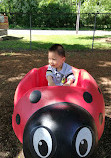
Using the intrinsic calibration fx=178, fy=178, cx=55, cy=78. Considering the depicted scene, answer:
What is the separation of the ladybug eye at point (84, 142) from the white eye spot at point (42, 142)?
248mm

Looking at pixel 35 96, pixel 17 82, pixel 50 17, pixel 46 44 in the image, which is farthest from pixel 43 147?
pixel 50 17

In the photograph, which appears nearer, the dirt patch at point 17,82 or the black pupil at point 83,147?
the black pupil at point 83,147

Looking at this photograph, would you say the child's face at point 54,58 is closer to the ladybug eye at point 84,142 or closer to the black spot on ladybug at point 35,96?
the black spot on ladybug at point 35,96

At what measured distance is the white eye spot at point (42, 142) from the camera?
5.14 feet

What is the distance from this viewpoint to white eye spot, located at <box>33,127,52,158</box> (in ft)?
5.14

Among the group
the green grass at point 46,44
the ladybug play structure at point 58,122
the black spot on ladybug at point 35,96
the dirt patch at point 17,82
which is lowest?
the dirt patch at point 17,82

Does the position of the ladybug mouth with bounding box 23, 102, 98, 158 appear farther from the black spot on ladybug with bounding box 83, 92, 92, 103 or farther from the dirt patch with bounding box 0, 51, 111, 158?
the dirt patch with bounding box 0, 51, 111, 158

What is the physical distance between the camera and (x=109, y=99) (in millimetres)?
3725

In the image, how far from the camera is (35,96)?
188 centimetres

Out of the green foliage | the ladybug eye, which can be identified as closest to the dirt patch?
the ladybug eye

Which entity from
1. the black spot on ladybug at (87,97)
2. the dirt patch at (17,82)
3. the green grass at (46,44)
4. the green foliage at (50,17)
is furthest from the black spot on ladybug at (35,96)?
the green foliage at (50,17)

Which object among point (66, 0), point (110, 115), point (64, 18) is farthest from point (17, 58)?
point (66, 0)

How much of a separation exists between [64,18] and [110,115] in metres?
23.9

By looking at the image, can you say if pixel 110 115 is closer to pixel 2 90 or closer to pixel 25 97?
pixel 25 97
